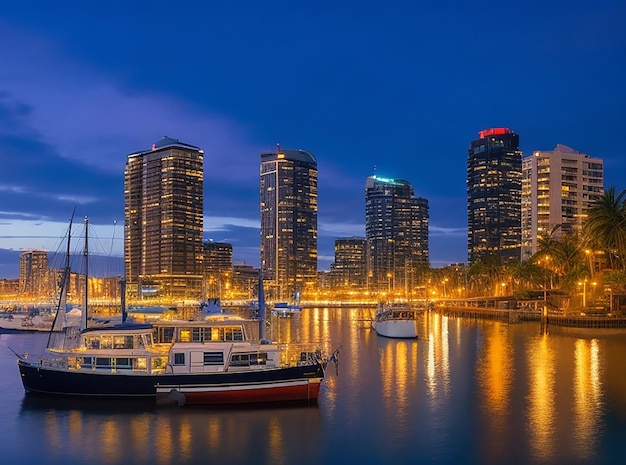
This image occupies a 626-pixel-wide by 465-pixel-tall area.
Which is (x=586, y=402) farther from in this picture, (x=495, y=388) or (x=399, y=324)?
(x=399, y=324)

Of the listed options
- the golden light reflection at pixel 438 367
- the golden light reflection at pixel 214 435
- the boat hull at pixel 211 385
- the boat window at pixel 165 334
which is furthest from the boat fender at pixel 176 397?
the golden light reflection at pixel 438 367

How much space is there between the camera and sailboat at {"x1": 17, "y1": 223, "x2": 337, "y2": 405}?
145ft

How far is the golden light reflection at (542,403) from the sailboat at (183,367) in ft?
45.8

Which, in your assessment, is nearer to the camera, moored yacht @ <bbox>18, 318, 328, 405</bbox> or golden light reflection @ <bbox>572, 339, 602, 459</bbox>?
golden light reflection @ <bbox>572, 339, 602, 459</bbox>

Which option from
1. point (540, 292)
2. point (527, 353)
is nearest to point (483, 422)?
point (527, 353)

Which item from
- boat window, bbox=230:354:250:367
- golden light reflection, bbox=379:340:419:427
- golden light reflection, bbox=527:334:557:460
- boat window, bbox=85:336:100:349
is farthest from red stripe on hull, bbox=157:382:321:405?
golden light reflection, bbox=527:334:557:460

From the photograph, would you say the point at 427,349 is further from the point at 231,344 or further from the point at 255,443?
the point at 255,443

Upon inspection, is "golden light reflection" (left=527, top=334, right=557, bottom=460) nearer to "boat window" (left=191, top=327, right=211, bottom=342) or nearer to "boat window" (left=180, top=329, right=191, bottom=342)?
"boat window" (left=191, top=327, right=211, bottom=342)

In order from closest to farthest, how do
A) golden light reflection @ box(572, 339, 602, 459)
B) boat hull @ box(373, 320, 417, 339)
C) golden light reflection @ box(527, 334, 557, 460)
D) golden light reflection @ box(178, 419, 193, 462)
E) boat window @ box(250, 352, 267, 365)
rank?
golden light reflection @ box(178, 419, 193, 462)
golden light reflection @ box(527, 334, 557, 460)
golden light reflection @ box(572, 339, 602, 459)
boat window @ box(250, 352, 267, 365)
boat hull @ box(373, 320, 417, 339)

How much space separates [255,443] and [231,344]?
873 centimetres

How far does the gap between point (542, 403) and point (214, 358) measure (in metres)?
23.0

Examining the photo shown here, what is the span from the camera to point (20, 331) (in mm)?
123125

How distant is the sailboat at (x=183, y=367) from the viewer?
44125mm

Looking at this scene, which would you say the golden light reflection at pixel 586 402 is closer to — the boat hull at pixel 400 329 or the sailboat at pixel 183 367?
the sailboat at pixel 183 367
